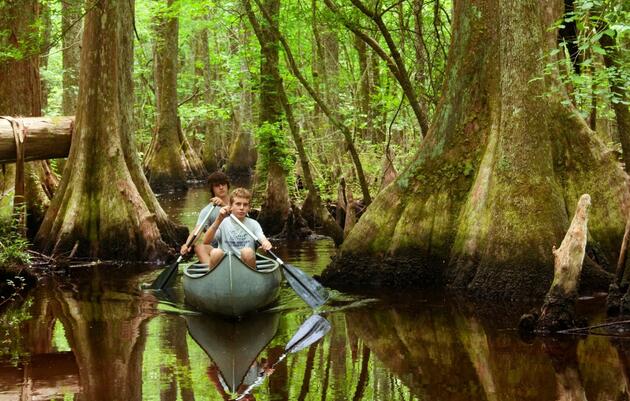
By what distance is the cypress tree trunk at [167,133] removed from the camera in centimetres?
2853

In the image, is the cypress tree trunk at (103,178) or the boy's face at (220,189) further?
the cypress tree trunk at (103,178)

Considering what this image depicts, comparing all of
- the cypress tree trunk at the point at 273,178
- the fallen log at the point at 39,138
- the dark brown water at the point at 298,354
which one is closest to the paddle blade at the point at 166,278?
the dark brown water at the point at 298,354

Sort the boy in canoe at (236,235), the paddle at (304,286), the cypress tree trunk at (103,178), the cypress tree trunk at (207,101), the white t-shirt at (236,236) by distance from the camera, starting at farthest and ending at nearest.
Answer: the cypress tree trunk at (207,101)
the cypress tree trunk at (103,178)
the white t-shirt at (236,236)
the paddle at (304,286)
the boy in canoe at (236,235)

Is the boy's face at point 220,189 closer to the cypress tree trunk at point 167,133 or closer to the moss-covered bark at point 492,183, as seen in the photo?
the moss-covered bark at point 492,183

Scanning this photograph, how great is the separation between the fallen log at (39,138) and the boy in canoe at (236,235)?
406cm

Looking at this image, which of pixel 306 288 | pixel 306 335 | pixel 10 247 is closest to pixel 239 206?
pixel 306 288

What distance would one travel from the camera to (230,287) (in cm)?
987

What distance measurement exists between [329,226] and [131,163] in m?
3.37

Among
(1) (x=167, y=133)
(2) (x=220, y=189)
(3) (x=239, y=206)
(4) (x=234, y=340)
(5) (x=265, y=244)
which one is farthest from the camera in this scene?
(1) (x=167, y=133)

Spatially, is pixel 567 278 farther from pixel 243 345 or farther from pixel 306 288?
pixel 306 288

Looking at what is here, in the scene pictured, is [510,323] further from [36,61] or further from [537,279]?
[36,61]

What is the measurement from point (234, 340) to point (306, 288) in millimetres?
2118

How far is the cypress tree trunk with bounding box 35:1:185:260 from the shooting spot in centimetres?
1429

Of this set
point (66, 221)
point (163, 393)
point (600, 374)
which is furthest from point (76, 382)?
point (66, 221)
